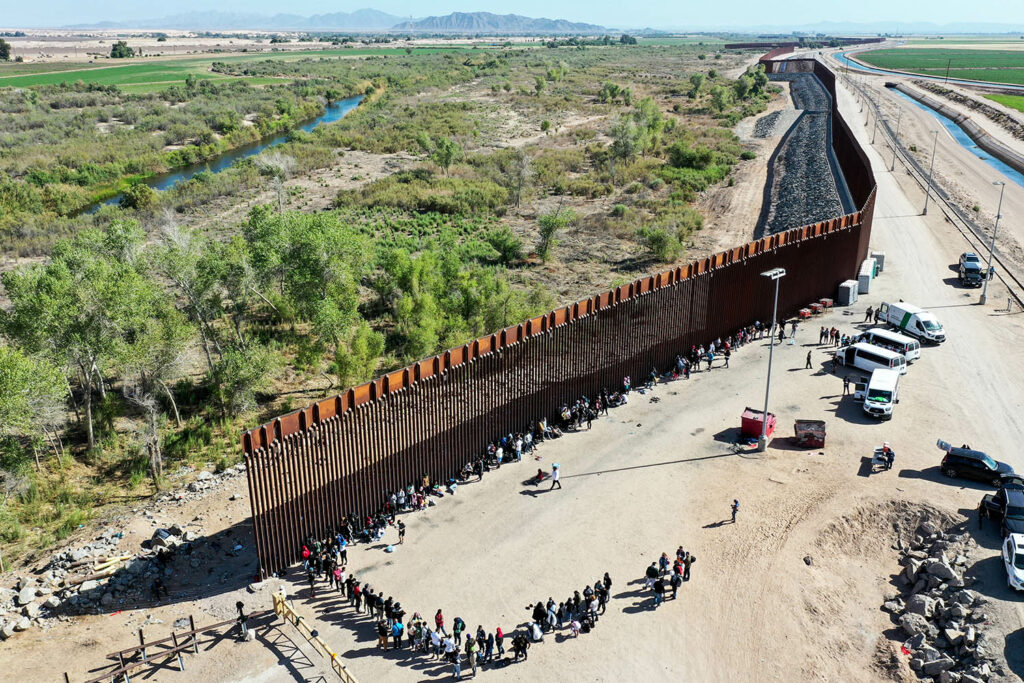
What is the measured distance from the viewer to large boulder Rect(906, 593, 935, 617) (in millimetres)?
19047

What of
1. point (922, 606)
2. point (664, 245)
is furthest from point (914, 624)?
point (664, 245)

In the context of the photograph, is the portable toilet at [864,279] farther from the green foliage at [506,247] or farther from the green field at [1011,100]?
the green field at [1011,100]

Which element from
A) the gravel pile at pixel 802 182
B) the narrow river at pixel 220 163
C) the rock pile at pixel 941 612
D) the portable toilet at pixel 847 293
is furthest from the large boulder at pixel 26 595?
the narrow river at pixel 220 163

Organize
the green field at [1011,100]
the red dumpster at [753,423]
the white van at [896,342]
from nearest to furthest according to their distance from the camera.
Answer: the red dumpster at [753,423] < the white van at [896,342] < the green field at [1011,100]

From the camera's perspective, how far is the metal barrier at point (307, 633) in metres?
17.2

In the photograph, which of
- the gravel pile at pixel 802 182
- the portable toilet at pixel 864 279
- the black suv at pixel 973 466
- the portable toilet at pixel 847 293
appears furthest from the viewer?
the gravel pile at pixel 802 182

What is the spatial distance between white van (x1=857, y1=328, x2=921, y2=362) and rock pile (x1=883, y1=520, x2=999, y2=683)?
1208 centimetres

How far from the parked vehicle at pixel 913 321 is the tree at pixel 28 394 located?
34.5m

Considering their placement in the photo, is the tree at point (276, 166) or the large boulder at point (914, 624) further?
the tree at point (276, 166)

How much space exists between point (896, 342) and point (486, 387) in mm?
18719

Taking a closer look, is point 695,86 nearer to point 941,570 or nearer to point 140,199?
point 140,199

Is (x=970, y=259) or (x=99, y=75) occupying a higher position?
(x=99, y=75)

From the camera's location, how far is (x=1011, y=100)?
382 ft

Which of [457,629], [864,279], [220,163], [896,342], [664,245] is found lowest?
[457,629]
